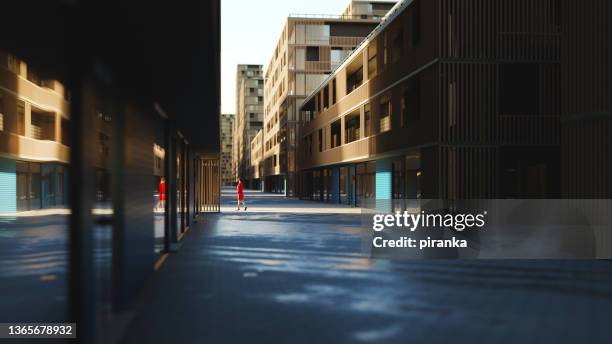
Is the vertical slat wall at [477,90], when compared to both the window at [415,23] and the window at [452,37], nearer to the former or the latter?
the window at [452,37]

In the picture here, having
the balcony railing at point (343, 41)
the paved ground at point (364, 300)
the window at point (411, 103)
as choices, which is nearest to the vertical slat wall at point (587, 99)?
the paved ground at point (364, 300)

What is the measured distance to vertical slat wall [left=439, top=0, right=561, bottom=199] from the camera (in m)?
19.5

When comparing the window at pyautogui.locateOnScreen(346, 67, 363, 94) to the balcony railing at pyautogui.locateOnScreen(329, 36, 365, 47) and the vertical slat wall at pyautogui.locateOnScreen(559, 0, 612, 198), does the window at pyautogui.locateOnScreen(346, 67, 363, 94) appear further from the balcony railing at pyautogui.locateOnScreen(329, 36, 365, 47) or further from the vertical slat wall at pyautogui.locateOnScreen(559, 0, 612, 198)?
the vertical slat wall at pyautogui.locateOnScreen(559, 0, 612, 198)

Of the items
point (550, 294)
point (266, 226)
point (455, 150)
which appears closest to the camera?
point (550, 294)

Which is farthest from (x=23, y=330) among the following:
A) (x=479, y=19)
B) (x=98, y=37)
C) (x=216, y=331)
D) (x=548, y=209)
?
(x=548, y=209)

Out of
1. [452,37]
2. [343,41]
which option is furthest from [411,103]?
[343,41]

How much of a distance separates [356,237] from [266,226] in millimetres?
4485

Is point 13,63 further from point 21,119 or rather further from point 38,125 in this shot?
point 38,125

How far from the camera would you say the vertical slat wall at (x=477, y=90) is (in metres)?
19.5

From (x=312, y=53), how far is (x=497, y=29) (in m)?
35.2

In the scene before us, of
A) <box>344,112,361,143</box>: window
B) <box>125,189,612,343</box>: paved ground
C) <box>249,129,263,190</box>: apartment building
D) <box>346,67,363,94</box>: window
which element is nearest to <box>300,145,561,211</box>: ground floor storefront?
<box>125,189,612,343</box>: paved ground

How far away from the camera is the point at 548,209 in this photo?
20.9 m

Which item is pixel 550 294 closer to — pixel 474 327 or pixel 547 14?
pixel 474 327

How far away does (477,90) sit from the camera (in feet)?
65.1
